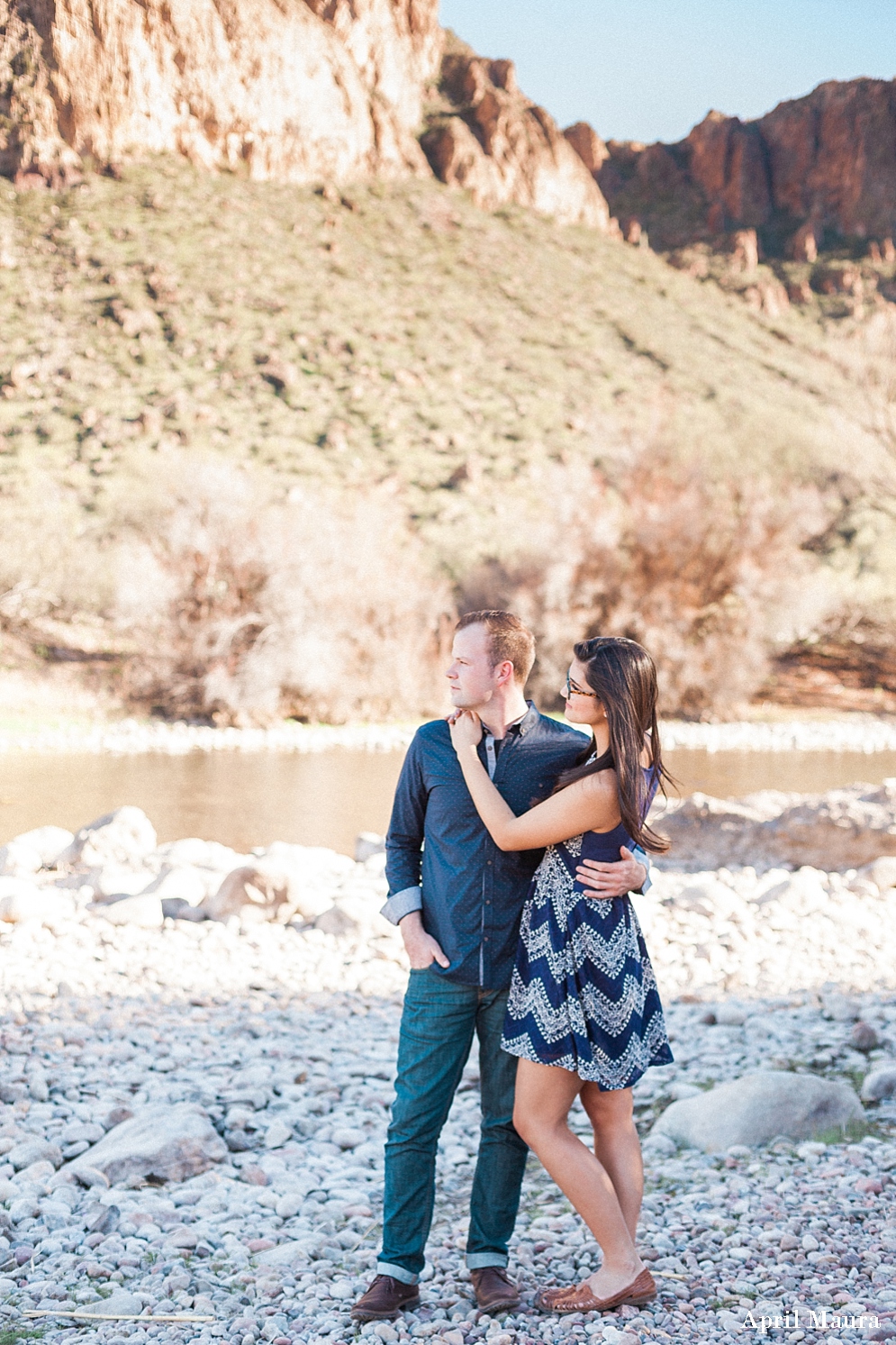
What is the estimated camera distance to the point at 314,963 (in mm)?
6629

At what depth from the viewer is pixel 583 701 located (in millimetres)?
2807

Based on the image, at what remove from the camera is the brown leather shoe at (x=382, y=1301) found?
108 inches

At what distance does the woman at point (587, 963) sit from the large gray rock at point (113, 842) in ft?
23.5

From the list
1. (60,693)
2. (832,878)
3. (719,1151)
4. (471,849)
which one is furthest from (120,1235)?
(60,693)

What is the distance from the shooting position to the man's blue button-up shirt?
2.82 m

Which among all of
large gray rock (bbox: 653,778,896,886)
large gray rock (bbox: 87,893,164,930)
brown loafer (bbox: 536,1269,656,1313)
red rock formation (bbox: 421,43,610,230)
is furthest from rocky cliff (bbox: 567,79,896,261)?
brown loafer (bbox: 536,1269,656,1313)

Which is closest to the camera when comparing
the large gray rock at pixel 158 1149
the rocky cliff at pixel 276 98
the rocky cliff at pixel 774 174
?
the large gray rock at pixel 158 1149

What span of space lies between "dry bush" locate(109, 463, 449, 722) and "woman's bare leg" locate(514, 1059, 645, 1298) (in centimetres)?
1768

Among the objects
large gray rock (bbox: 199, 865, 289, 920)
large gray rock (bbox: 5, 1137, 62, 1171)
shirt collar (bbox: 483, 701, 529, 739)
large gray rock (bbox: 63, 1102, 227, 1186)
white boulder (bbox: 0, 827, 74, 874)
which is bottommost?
white boulder (bbox: 0, 827, 74, 874)

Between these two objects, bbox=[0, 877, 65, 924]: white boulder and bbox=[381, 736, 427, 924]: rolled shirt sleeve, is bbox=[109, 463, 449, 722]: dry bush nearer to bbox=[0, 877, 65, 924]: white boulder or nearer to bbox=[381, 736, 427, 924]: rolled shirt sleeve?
bbox=[0, 877, 65, 924]: white boulder

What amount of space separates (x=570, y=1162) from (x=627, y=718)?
3.39 ft

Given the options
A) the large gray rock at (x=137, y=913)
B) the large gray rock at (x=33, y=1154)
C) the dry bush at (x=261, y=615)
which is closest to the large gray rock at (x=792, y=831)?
the large gray rock at (x=137, y=913)

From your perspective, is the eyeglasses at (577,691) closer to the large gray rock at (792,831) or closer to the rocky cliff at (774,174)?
the large gray rock at (792,831)

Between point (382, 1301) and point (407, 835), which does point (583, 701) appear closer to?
point (407, 835)
